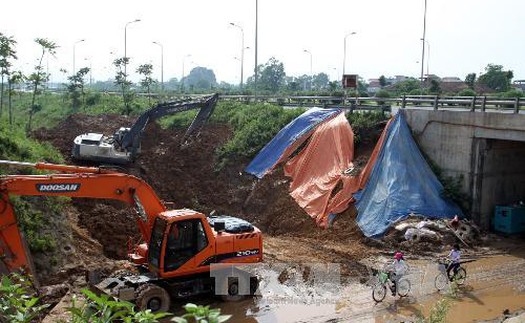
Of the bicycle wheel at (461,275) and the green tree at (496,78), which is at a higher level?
the green tree at (496,78)

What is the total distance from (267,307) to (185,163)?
609 inches

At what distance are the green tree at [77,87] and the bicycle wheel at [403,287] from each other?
169 ft

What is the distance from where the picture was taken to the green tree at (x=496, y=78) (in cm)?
7450

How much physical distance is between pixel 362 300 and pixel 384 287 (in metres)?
0.73

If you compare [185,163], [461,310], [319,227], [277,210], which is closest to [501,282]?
[461,310]

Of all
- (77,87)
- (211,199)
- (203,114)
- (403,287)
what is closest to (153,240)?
(403,287)

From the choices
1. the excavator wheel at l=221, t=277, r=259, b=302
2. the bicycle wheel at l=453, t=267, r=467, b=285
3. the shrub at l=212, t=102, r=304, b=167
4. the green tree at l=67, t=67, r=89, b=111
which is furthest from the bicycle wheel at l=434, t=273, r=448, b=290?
the green tree at l=67, t=67, r=89, b=111

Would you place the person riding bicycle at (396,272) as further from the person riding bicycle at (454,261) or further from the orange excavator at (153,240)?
the orange excavator at (153,240)

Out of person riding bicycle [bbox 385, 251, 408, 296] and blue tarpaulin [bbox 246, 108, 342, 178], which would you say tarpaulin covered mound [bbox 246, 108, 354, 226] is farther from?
person riding bicycle [bbox 385, 251, 408, 296]

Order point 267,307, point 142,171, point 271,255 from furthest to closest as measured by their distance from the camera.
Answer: point 142,171
point 271,255
point 267,307

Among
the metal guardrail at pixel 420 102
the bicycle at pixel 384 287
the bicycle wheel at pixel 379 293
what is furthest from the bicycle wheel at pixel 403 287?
the metal guardrail at pixel 420 102

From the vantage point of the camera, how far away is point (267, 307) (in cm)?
1529

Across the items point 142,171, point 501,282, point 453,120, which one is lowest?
point 501,282

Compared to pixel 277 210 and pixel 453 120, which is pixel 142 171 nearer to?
pixel 277 210
